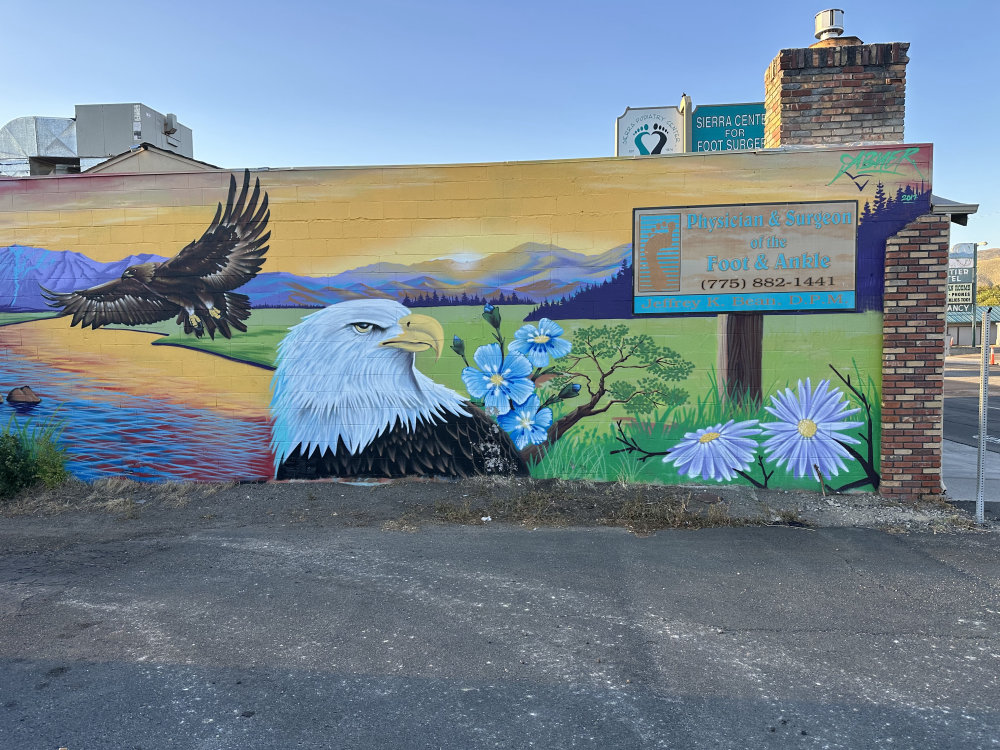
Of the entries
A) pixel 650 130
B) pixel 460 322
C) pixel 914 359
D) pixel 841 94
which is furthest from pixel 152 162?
pixel 914 359

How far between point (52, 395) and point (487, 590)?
6.46 meters

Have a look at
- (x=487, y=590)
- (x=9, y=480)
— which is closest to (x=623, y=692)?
(x=487, y=590)

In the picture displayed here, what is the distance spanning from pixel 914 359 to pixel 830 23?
4207 mm

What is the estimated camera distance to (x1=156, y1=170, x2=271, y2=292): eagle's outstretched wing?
7500 millimetres

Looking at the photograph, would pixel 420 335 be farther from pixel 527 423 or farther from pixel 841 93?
pixel 841 93

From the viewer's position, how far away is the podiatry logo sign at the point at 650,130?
37.2 ft

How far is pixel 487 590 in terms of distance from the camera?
4652mm

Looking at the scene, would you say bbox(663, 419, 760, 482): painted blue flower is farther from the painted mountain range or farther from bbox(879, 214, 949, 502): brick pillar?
the painted mountain range

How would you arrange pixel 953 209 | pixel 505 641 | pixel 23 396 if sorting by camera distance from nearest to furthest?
pixel 505 641
pixel 953 209
pixel 23 396

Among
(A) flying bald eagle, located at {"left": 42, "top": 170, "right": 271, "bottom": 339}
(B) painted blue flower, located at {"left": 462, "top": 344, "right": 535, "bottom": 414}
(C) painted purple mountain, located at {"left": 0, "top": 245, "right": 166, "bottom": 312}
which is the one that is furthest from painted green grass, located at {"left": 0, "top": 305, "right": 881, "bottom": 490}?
(C) painted purple mountain, located at {"left": 0, "top": 245, "right": 166, "bottom": 312}

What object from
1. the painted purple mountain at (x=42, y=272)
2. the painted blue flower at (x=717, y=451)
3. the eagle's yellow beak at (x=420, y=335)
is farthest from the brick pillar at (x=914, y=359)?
the painted purple mountain at (x=42, y=272)

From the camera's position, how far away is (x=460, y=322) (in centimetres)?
735

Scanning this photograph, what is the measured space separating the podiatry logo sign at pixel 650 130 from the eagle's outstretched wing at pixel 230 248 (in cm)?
665
